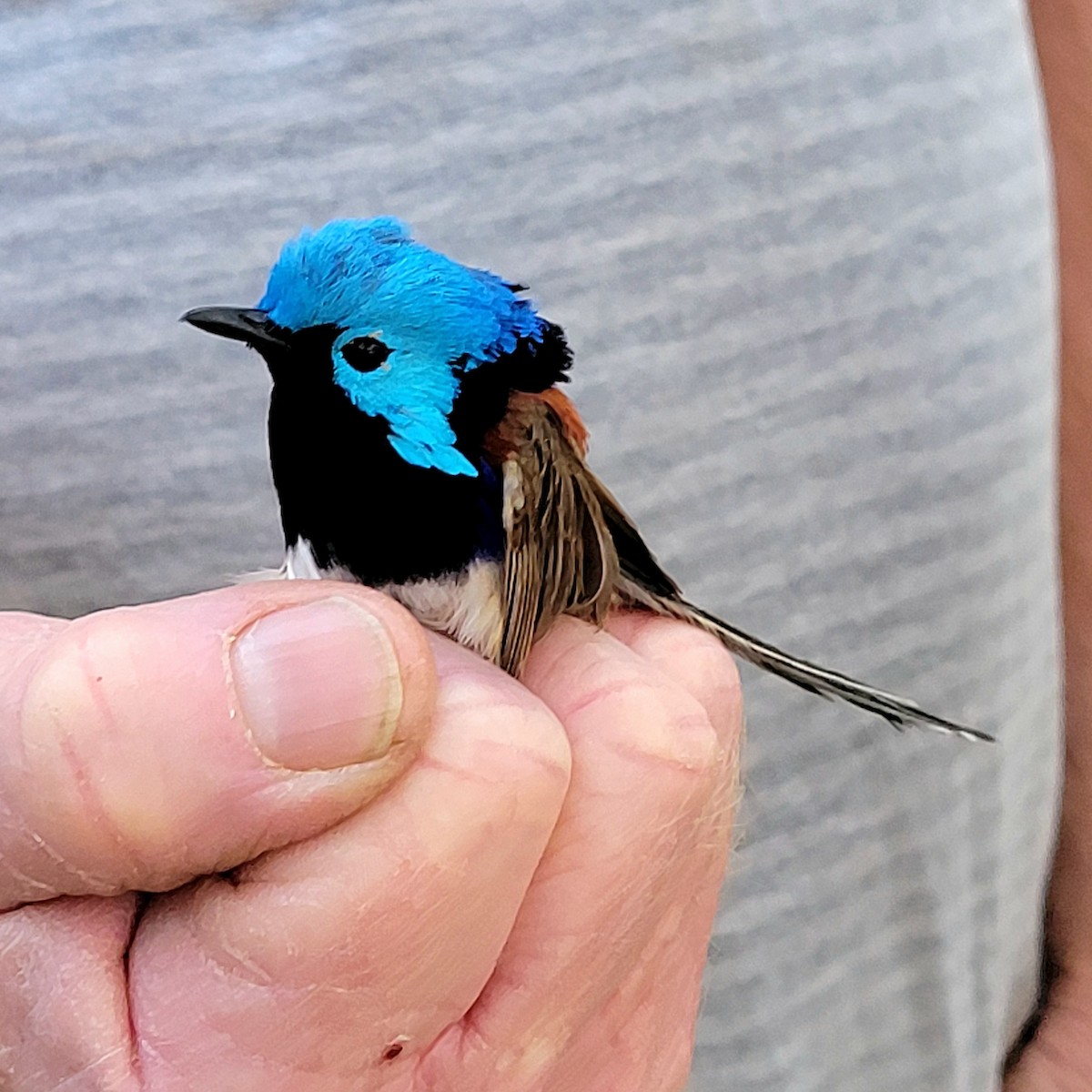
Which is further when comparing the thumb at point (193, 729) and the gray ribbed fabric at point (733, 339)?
the gray ribbed fabric at point (733, 339)

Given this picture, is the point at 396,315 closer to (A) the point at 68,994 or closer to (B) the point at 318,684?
(B) the point at 318,684

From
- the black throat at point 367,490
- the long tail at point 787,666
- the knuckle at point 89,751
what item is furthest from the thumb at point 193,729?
the long tail at point 787,666

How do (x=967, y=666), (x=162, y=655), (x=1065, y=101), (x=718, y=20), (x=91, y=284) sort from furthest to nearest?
(x=1065, y=101) → (x=967, y=666) → (x=718, y=20) → (x=91, y=284) → (x=162, y=655)

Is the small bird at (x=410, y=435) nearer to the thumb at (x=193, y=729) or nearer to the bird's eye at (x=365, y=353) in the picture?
the bird's eye at (x=365, y=353)

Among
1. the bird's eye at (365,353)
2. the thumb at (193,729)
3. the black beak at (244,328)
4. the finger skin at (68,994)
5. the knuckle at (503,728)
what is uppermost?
the black beak at (244,328)

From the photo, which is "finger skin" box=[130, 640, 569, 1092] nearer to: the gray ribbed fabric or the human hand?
the human hand

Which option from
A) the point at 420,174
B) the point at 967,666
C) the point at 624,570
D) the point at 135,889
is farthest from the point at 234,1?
the point at 967,666

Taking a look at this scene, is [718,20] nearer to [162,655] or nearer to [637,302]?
[637,302]
